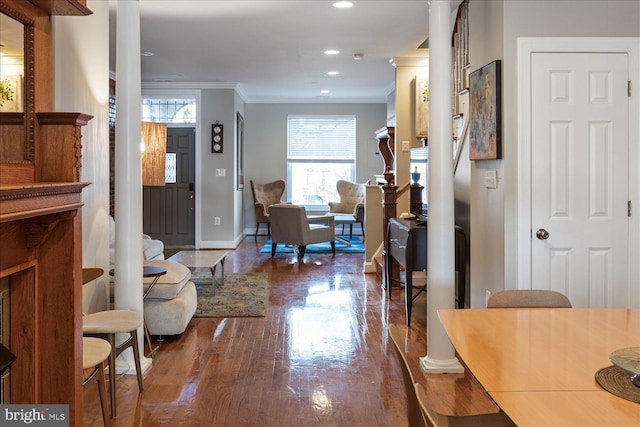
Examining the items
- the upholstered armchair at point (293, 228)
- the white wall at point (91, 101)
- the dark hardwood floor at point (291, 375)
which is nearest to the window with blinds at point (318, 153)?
the upholstered armchair at point (293, 228)

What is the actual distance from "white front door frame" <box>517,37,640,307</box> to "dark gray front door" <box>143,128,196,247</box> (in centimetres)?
672

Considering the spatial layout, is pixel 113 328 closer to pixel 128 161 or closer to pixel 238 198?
pixel 128 161

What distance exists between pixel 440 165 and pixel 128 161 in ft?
5.81

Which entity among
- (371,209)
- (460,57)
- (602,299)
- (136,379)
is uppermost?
(460,57)

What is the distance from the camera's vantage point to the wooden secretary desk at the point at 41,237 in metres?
1.93

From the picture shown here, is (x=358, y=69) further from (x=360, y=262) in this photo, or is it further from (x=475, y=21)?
(x=475, y=21)

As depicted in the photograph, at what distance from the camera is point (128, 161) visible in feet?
10.6

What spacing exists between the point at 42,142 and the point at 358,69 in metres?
6.16

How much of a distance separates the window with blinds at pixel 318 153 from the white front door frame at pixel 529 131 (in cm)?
773

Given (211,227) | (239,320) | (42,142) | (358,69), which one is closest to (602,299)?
(239,320)

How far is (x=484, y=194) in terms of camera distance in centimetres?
375

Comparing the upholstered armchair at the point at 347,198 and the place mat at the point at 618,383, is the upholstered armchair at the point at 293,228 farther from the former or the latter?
the place mat at the point at 618,383

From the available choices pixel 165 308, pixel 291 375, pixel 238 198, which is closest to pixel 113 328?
pixel 291 375

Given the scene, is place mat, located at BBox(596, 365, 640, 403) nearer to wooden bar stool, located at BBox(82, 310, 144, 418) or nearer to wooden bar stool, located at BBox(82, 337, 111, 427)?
wooden bar stool, located at BBox(82, 337, 111, 427)
